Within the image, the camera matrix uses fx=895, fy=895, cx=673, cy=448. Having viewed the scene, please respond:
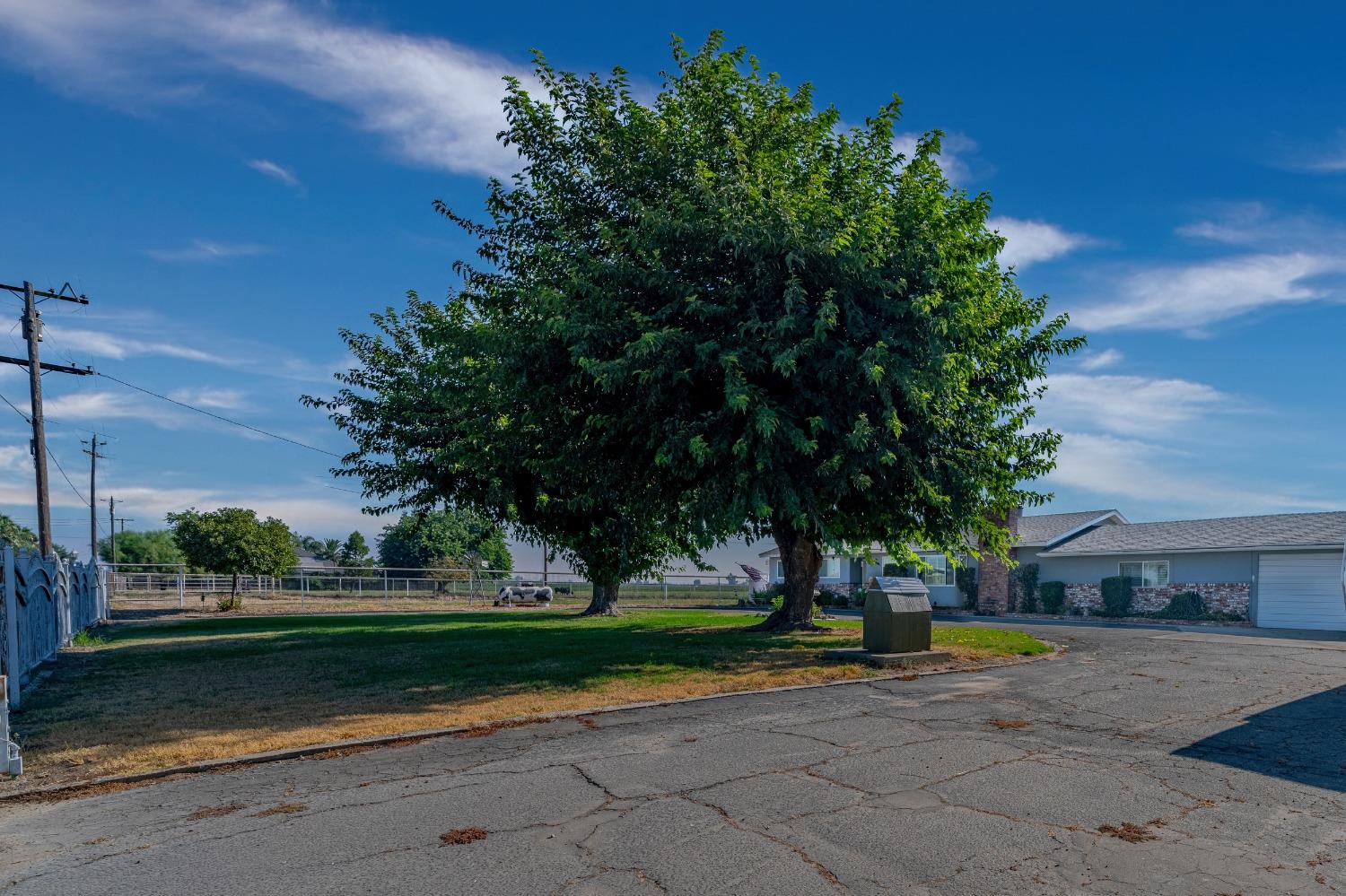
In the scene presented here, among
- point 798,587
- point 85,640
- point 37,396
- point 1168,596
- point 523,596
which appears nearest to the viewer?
point 798,587

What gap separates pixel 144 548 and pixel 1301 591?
369 ft

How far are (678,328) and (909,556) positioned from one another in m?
8.20

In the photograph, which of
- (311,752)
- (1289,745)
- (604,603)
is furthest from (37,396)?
(1289,745)

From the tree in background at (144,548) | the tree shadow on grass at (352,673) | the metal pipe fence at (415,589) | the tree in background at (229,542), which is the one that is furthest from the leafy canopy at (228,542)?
the tree in background at (144,548)

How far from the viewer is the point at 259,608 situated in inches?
1480

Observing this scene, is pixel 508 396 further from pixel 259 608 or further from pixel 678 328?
pixel 259 608

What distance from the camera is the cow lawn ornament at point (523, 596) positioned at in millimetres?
41719

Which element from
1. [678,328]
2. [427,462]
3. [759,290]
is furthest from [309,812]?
[427,462]

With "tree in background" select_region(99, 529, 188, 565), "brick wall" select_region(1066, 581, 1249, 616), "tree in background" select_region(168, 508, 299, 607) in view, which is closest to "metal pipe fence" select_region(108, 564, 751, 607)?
"tree in background" select_region(168, 508, 299, 607)

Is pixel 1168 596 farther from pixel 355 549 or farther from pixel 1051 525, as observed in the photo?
pixel 355 549

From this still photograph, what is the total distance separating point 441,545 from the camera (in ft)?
237

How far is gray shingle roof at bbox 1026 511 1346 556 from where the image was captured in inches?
1194

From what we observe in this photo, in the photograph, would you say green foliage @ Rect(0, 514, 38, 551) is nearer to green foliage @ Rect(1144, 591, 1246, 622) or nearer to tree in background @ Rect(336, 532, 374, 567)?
tree in background @ Rect(336, 532, 374, 567)

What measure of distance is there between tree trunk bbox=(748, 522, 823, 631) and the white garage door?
768 inches
